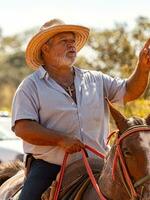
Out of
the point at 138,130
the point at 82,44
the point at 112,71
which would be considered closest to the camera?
the point at 138,130

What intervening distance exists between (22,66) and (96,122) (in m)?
50.9

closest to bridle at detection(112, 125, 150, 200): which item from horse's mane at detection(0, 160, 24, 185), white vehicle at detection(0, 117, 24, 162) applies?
horse's mane at detection(0, 160, 24, 185)

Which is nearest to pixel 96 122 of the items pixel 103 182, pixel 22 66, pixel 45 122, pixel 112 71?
pixel 45 122

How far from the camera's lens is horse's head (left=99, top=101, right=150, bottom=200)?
576 cm

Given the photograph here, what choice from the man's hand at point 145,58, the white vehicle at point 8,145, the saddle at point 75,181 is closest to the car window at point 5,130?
the white vehicle at point 8,145

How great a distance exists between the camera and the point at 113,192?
6133 mm

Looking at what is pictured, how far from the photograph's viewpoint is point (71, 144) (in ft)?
21.7

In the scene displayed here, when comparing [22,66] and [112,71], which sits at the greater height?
[112,71]

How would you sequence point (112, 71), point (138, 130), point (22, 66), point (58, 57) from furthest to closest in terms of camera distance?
point (22, 66)
point (112, 71)
point (58, 57)
point (138, 130)

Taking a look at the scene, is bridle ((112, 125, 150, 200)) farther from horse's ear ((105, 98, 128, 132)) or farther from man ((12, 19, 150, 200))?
man ((12, 19, 150, 200))

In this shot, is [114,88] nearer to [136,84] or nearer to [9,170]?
[136,84]

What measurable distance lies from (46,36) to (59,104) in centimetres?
70

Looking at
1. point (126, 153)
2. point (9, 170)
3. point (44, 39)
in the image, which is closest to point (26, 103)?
point (44, 39)

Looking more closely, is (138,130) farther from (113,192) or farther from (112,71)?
(112,71)
